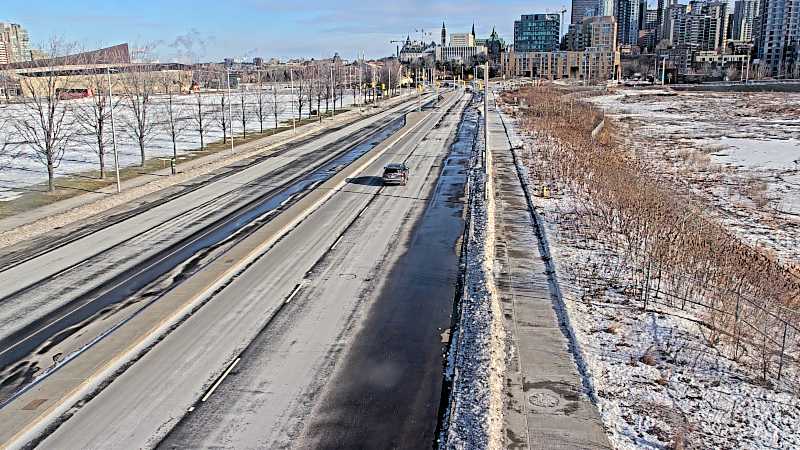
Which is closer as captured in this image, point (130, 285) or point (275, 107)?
point (130, 285)

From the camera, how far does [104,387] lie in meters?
13.1

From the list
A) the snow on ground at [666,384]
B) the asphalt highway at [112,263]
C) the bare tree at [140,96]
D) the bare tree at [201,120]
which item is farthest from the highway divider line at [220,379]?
the bare tree at [201,120]

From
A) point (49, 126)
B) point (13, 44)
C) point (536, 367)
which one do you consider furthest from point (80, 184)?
point (13, 44)

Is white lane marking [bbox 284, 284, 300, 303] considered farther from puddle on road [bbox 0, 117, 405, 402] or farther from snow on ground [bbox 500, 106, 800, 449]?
snow on ground [bbox 500, 106, 800, 449]

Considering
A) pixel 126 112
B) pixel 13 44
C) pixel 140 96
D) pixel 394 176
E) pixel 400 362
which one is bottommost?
pixel 400 362

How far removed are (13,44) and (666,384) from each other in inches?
6609

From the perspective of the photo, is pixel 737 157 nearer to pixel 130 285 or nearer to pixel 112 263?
pixel 112 263

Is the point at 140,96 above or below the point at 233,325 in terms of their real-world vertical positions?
above

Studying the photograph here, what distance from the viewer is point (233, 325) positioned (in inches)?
639

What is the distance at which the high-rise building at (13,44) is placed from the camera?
132 m

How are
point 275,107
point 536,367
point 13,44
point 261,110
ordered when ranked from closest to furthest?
point 536,367 < point 275,107 < point 261,110 < point 13,44

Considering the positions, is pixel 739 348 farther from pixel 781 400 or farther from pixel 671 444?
pixel 671 444

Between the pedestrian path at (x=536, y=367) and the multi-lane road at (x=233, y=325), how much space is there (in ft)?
4.98

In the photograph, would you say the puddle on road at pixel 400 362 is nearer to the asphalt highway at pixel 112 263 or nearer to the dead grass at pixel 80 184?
the asphalt highway at pixel 112 263
